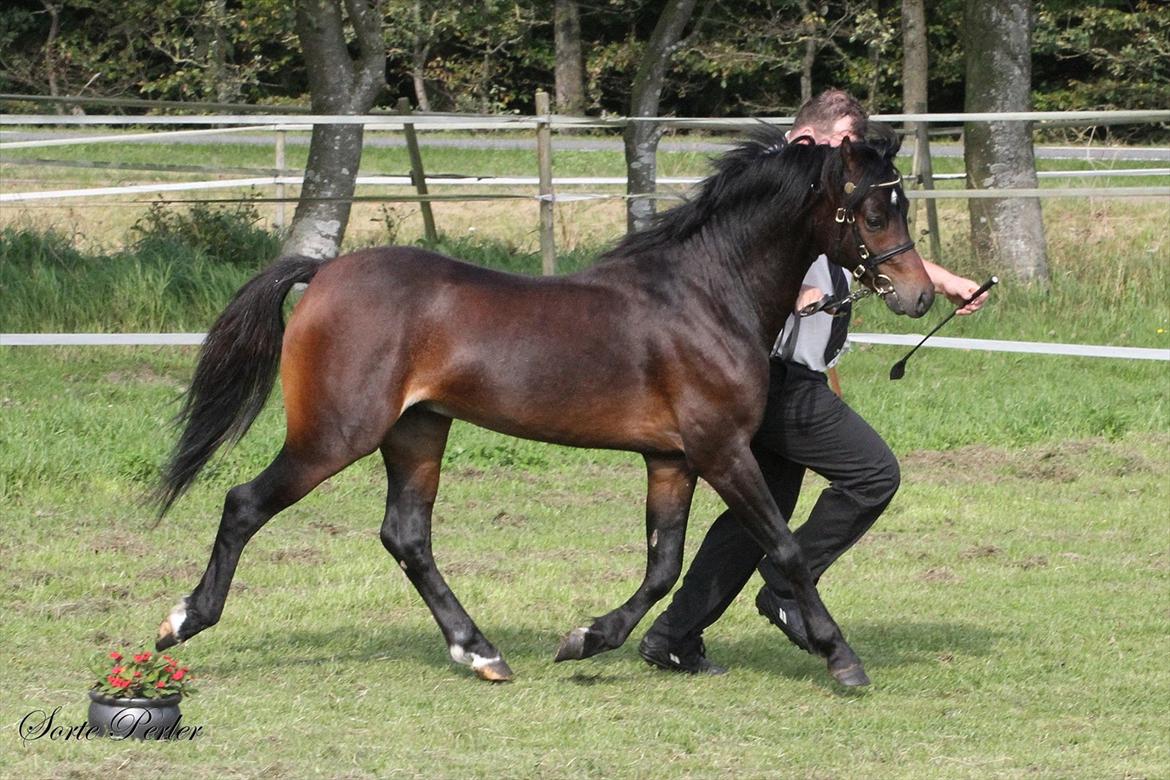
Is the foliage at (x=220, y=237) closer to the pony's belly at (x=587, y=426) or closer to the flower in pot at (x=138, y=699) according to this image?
the pony's belly at (x=587, y=426)

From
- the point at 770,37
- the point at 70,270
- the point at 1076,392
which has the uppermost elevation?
the point at 770,37

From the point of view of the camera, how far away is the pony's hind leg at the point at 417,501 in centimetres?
531

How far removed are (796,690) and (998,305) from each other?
24.9ft

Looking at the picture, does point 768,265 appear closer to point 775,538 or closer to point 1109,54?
point 775,538

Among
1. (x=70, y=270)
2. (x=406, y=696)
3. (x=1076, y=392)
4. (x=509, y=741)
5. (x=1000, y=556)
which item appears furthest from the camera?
(x=70, y=270)

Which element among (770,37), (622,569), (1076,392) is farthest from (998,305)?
(770,37)

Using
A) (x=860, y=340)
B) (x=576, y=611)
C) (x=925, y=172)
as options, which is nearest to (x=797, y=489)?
(x=576, y=611)

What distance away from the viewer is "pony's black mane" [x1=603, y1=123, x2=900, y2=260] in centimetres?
499

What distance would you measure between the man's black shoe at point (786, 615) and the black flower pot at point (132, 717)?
6.75 ft

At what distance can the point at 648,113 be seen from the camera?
45.2 feet

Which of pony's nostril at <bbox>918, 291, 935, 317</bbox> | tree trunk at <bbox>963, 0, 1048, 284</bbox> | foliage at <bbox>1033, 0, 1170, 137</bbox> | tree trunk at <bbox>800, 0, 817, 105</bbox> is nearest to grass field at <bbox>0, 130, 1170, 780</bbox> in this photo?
pony's nostril at <bbox>918, 291, 935, 317</bbox>

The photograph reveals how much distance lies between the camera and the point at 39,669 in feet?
17.0

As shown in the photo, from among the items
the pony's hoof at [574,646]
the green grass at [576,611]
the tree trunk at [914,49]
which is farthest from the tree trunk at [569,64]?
the pony's hoof at [574,646]

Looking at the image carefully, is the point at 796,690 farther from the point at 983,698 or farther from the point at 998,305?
the point at 998,305
